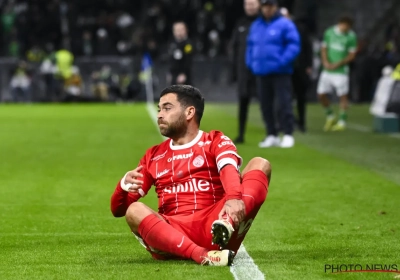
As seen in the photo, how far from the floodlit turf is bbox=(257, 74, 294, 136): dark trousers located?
48cm

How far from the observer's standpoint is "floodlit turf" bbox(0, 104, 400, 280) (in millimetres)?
6223

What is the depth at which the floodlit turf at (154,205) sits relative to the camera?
20.4 feet

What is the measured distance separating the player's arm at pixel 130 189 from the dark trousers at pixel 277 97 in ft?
30.5

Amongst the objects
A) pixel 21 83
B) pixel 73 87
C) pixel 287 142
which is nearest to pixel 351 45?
pixel 287 142

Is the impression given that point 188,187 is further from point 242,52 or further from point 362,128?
point 362,128

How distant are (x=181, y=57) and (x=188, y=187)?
13052mm

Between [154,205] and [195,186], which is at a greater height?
[195,186]

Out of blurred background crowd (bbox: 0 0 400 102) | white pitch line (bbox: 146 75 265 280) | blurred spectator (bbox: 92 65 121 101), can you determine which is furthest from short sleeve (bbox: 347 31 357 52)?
blurred spectator (bbox: 92 65 121 101)

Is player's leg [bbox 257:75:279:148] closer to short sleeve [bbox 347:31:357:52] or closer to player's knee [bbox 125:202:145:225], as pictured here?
short sleeve [bbox 347:31:357:52]

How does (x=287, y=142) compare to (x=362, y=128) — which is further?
(x=362, y=128)

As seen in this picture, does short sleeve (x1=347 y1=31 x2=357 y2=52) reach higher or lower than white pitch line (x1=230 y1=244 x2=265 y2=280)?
lower

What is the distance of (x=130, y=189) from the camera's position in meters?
6.25

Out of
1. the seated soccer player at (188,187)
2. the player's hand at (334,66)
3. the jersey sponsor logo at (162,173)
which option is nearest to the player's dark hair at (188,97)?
the seated soccer player at (188,187)

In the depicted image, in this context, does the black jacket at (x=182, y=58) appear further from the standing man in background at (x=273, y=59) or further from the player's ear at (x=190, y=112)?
the player's ear at (x=190, y=112)
